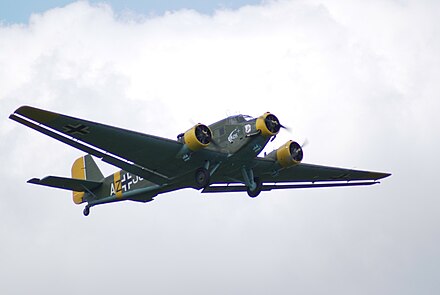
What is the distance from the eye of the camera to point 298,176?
44844 mm

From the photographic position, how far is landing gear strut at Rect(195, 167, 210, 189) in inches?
1500

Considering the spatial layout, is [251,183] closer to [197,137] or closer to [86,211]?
[197,137]

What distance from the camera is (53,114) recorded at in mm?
34688

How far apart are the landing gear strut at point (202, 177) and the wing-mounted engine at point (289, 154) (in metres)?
4.12

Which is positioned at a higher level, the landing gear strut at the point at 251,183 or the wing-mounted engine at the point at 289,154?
the wing-mounted engine at the point at 289,154

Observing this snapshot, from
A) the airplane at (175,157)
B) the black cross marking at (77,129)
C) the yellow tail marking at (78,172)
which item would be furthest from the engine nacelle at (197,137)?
the yellow tail marking at (78,172)

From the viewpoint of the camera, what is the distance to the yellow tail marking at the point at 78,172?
44.8 m

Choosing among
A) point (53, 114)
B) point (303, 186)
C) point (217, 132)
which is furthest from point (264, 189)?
point (53, 114)

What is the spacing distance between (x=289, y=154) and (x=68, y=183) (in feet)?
33.5

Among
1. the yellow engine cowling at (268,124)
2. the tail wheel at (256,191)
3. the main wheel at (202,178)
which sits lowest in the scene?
the main wheel at (202,178)

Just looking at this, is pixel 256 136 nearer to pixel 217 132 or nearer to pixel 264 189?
pixel 217 132

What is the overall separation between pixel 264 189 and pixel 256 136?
6.47 meters

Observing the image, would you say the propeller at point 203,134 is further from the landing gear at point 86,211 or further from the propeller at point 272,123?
the landing gear at point 86,211

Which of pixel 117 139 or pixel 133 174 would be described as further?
pixel 133 174
